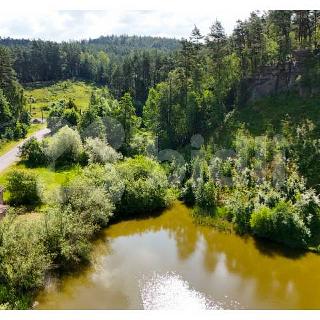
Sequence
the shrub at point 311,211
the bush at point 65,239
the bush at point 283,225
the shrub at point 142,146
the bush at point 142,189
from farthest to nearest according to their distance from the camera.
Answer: the shrub at point 142,146 < the bush at point 142,189 < the shrub at point 311,211 < the bush at point 283,225 < the bush at point 65,239

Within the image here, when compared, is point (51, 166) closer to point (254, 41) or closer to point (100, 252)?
point (100, 252)

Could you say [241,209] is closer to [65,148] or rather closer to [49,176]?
[49,176]

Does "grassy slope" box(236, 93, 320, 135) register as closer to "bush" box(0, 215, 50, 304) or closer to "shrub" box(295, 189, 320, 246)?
"shrub" box(295, 189, 320, 246)

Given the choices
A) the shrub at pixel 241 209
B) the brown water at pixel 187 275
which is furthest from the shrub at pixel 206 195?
the brown water at pixel 187 275

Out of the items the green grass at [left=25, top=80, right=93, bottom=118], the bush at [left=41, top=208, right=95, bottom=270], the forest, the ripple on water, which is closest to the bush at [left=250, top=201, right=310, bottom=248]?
the forest

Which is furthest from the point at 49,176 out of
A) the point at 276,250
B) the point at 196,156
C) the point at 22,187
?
the point at 276,250

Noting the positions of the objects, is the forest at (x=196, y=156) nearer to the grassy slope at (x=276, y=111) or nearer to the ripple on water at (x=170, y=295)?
the grassy slope at (x=276, y=111)

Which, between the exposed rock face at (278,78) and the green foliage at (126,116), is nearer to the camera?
the exposed rock face at (278,78)
